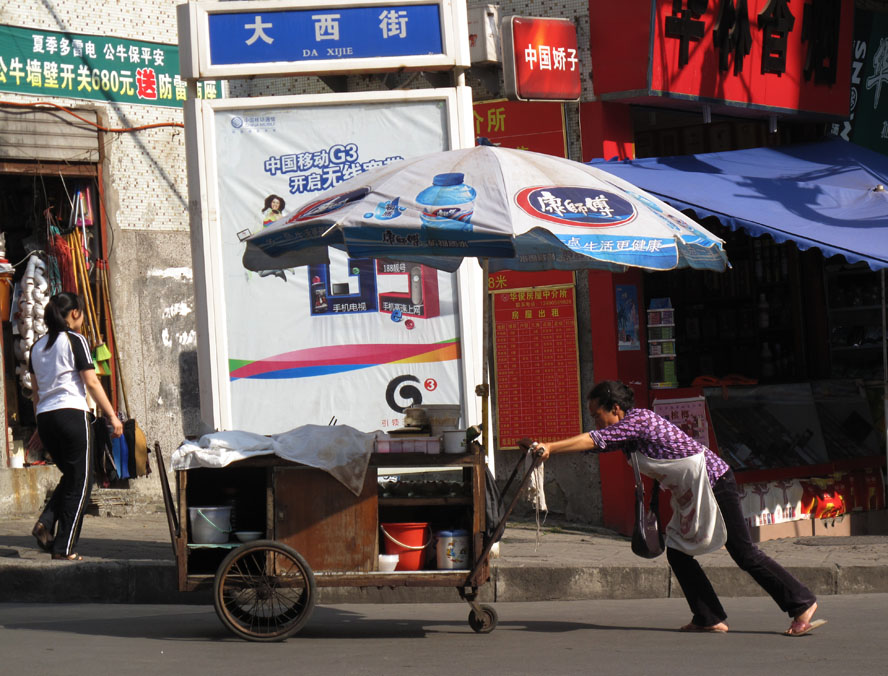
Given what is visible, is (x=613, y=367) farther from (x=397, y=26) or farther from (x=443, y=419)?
(x=443, y=419)

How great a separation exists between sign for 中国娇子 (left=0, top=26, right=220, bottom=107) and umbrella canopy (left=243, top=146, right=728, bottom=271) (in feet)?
14.6

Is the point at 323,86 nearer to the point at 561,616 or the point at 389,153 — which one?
the point at 389,153

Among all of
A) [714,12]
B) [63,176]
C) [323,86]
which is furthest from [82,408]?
[714,12]

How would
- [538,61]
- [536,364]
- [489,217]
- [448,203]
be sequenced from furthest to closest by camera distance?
[536,364] → [538,61] → [448,203] → [489,217]

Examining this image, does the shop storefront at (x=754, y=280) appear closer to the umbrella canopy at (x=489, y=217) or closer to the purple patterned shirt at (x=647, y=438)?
the umbrella canopy at (x=489, y=217)

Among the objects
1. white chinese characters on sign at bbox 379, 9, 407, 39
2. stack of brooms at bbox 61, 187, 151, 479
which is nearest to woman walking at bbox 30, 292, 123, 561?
stack of brooms at bbox 61, 187, 151, 479

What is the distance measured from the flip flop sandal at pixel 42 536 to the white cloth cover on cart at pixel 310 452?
212cm

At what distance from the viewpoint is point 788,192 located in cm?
1016

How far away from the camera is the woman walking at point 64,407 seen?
27.5 feet

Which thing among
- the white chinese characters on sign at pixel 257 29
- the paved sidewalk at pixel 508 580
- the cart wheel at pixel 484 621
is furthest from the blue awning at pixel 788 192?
the cart wheel at pixel 484 621

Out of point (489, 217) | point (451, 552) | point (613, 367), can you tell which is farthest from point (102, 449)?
point (489, 217)

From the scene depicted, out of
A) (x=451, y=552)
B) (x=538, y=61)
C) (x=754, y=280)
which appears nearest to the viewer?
(x=451, y=552)

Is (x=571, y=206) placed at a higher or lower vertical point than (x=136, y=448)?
higher

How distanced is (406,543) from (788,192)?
16.1ft
